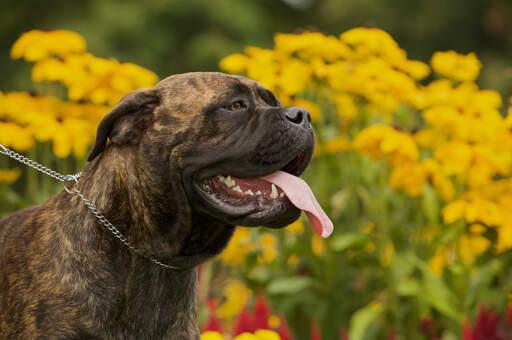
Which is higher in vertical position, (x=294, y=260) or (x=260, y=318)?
(x=260, y=318)

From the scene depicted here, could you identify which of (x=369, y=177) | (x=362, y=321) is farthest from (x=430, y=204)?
(x=362, y=321)

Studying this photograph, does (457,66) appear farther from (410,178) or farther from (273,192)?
(273,192)

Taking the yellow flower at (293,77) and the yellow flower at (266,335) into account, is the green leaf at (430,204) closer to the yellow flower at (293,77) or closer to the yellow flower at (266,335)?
the yellow flower at (293,77)

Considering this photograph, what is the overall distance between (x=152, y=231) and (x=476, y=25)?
15546mm

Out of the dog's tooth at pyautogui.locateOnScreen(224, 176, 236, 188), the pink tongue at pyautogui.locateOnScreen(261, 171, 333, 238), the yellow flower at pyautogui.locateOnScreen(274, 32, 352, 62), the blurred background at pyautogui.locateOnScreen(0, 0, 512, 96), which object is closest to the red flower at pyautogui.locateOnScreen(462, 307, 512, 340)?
the pink tongue at pyautogui.locateOnScreen(261, 171, 333, 238)

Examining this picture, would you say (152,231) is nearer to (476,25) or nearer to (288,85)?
(288,85)

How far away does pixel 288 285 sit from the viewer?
14.6 feet

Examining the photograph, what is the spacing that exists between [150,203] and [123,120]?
0.32 metres

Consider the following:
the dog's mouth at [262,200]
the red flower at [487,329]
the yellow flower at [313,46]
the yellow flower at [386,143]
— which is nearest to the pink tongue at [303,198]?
the dog's mouth at [262,200]

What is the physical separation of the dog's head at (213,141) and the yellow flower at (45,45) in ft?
6.72

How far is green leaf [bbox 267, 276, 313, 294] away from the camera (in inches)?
174

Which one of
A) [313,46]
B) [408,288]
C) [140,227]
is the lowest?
[408,288]

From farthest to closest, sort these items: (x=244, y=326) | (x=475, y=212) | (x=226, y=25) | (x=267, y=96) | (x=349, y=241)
→ 1. (x=226, y=25)
2. (x=349, y=241)
3. (x=475, y=212)
4. (x=244, y=326)
5. (x=267, y=96)

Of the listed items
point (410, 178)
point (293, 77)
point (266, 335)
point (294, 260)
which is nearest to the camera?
point (266, 335)
